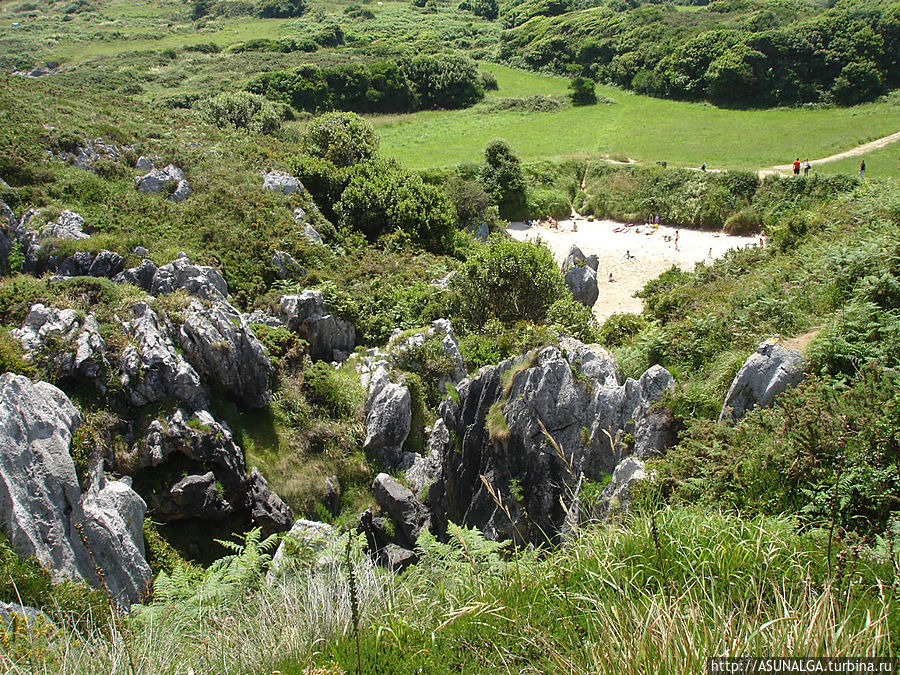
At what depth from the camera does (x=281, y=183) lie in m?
28.8

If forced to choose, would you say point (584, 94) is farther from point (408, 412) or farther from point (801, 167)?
point (408, 412)

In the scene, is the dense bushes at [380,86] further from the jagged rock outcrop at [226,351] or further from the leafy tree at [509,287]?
the jagged rock outcrop at [226,351]

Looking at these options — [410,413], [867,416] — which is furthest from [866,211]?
[410,413]

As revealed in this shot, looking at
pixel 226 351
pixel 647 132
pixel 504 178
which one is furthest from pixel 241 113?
pixel 647 132

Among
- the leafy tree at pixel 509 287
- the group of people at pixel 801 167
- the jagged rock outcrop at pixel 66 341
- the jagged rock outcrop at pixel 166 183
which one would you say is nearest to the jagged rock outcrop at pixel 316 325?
the leafy tree at pixel 509 287

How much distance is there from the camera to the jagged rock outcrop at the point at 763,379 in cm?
905

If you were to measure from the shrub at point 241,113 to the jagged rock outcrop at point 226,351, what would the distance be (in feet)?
85.5

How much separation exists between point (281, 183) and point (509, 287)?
1423cm

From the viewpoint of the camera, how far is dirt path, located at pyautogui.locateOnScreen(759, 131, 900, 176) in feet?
147

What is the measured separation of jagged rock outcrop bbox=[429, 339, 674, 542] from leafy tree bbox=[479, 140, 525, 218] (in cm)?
3390

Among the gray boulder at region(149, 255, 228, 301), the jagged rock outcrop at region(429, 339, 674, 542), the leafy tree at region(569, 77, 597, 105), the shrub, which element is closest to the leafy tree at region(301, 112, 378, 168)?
the shrub

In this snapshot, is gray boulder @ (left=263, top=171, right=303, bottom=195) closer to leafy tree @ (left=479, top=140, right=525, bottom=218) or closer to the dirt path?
leafy tree @ (left=479, top=140, right=525, bottom=218)

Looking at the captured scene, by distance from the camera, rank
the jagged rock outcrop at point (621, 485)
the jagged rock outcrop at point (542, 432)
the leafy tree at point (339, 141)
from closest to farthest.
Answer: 1. the jagged rock outcrop at point (621, 485)
2. the jagged rock outcrop at point (542, 432)
3. the leafy tree at point (339, 141)

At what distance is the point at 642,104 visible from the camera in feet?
230
